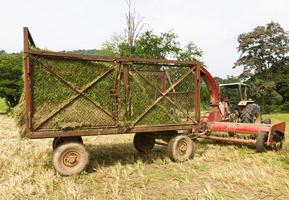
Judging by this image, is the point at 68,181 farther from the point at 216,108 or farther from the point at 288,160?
the point at 216,108

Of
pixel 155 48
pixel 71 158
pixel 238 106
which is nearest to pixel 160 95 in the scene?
pixel 71 158

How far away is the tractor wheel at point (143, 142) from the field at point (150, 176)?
0.80 feet

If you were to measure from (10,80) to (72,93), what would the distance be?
27.8 meters

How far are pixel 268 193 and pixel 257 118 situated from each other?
662cm

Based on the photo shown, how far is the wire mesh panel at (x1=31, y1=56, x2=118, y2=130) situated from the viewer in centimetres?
662

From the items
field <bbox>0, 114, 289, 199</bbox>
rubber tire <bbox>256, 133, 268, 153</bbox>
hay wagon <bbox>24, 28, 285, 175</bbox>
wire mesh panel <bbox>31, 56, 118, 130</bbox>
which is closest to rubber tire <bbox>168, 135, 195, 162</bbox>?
hay wagon <bbox>24, 28, 285, 175</bbox>

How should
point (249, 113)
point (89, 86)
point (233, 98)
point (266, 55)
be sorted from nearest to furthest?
point (89, 86) → point (249, 113) → point (233, 98) → point (266, 55)

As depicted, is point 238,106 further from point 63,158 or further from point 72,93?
point 63,158

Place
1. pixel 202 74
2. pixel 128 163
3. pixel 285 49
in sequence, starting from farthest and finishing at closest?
pixel 285 49 → pixel 202 74 → pixel 128 163

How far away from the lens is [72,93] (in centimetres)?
694

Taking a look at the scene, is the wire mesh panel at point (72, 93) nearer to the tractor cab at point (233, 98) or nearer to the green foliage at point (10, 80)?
the tractor cab at point (233, 98)

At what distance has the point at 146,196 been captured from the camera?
5.47m

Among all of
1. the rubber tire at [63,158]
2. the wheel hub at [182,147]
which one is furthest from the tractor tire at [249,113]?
the rubber tire at [63,158]

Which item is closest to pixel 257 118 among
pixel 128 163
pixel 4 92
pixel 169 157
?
pixel 169 157
